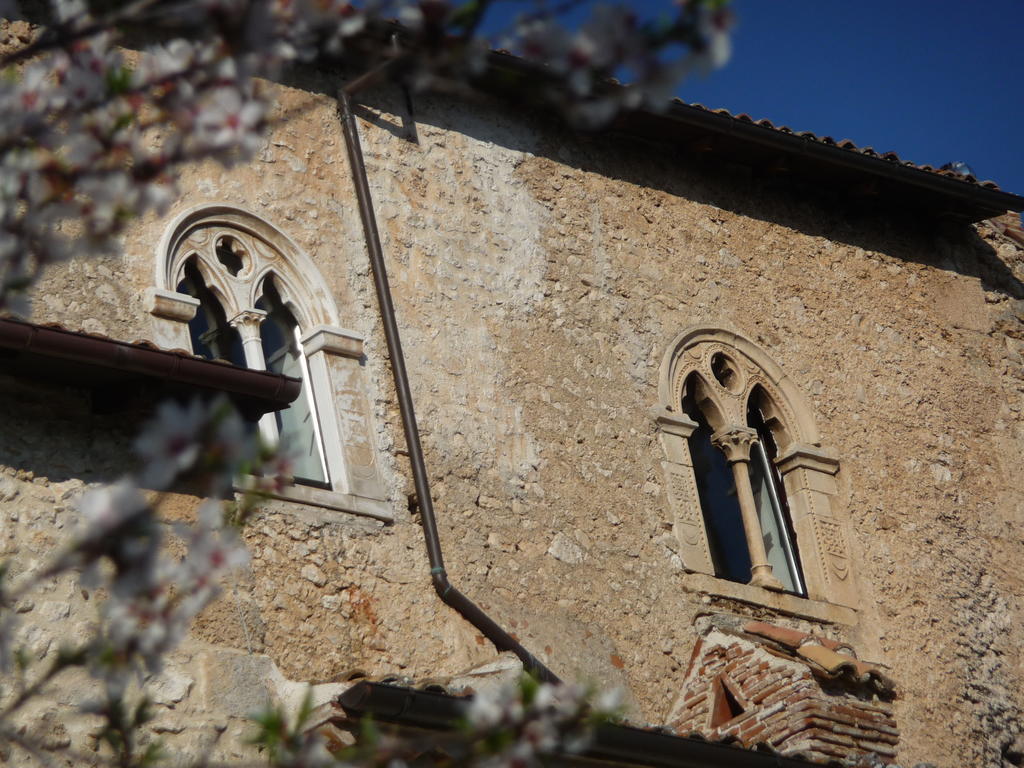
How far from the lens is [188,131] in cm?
327

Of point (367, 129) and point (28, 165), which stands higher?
point (367, 129)

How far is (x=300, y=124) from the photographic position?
8.75m

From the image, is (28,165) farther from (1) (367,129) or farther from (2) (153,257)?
(1) (367,129)

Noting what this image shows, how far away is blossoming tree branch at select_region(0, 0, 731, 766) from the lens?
3.11 m

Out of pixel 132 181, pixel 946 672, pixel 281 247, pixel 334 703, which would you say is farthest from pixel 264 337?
pixel 132 181

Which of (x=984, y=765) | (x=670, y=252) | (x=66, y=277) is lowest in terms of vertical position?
(x=984, y=765)

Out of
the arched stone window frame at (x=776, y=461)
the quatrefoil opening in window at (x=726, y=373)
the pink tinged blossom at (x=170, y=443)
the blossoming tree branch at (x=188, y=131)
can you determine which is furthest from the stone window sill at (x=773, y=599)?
the pink tinged blossom at (x=170, y=443)

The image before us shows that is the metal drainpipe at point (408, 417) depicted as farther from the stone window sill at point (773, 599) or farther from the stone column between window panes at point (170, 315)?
the stone window sill at point (773, 599)

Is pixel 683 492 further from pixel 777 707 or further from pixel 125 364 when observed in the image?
pixel 125 364

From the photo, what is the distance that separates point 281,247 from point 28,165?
195 inches

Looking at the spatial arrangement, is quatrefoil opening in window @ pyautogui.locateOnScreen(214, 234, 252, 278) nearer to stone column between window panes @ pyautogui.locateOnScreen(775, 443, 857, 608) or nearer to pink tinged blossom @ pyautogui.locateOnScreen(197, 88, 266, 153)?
stone column between window panes @ pyautogui.locateOnScreen(775, 443, 857, 608)

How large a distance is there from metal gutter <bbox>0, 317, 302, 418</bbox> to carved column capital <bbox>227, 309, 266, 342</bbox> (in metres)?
1.38

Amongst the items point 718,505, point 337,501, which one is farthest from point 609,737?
point 718,505

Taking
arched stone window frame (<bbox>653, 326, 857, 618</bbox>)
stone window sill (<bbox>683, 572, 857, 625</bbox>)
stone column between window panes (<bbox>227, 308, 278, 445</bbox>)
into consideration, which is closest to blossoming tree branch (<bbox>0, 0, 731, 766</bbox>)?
stone column between window panes (<bbox>227, 308, 278, 445</bbox>)
